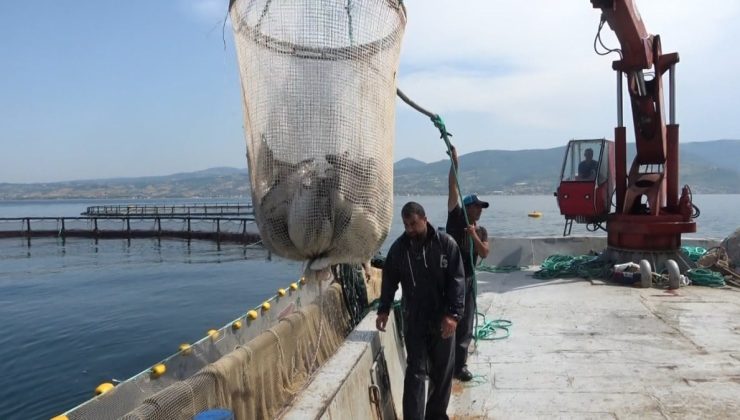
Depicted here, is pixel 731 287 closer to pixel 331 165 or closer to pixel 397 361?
pixel 397 361

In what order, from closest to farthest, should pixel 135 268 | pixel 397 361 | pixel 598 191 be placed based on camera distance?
pixel 397 361 < pixel 598 191 < pixel 135 268

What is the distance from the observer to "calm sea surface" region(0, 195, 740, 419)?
36.1 ft

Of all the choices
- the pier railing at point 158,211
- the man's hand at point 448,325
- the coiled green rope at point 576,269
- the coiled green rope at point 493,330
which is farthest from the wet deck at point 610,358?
the pier railing at point 158,211

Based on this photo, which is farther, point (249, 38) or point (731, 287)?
point (731, 287)

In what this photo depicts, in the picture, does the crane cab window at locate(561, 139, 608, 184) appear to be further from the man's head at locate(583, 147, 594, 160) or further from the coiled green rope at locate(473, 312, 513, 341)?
the coiled green rope at locate(473, 312, 513, 341)

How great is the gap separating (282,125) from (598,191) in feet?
29.5

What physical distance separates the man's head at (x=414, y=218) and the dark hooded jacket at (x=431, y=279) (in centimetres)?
9

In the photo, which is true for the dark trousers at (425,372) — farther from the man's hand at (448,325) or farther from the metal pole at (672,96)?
the metal pole at (672,96)

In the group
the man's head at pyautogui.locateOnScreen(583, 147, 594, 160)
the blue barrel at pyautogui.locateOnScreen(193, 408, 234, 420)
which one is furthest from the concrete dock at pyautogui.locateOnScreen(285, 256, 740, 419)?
the man's head at pyautogui.locateOnScreen(583, 147, 594, 160)

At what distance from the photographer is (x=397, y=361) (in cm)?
514

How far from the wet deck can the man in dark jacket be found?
614 millimetres

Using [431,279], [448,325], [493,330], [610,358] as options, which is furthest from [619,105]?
[448,325]

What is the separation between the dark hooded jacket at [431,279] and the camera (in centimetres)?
386

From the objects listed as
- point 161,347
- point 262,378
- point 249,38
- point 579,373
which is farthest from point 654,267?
point 161,347
